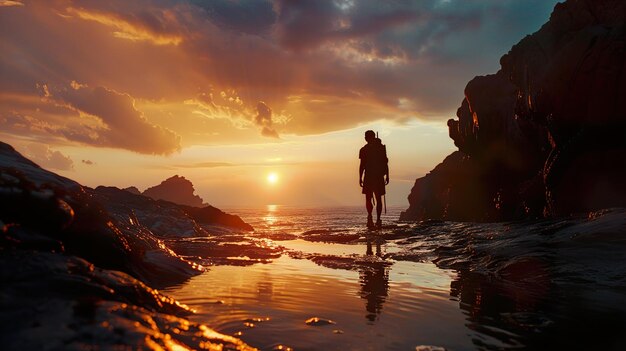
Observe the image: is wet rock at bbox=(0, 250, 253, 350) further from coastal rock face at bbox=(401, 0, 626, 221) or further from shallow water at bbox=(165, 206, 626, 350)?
coastal rock face at bbox=(401, 0, 626, 221)

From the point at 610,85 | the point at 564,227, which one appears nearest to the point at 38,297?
the point at 564,227

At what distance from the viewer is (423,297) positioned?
12.5ft

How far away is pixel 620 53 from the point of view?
15477 mm

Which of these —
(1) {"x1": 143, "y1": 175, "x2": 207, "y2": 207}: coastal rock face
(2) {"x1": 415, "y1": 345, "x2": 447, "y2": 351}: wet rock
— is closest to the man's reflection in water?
(2) {"x1": 415, "y1": 345, "x2": 447, "y2": 351}: wet rock

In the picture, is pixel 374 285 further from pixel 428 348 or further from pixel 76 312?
pixel 76 312

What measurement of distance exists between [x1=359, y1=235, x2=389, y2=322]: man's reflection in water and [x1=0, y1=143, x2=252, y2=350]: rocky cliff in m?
1.44

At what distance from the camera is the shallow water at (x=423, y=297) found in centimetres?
249

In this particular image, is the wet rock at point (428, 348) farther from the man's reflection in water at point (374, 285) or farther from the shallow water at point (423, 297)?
the man's reflection in water at point (374, 285)

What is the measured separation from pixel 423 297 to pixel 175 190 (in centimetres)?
10834

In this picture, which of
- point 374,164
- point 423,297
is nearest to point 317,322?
point 423,297

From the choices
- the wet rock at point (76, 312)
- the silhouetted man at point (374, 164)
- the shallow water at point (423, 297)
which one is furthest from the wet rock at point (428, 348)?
the silhouetted man at point (374, 164)

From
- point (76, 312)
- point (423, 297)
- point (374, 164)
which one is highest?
point (374, 164)

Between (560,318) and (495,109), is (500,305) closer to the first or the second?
(560,318)

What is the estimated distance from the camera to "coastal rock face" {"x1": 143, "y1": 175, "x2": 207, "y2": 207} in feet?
327
